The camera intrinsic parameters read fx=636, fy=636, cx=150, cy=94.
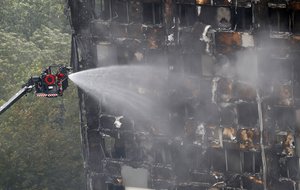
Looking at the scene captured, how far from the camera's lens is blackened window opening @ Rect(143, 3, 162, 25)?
22.0 metres

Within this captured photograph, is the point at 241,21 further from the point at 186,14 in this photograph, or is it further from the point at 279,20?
the point at 186,14

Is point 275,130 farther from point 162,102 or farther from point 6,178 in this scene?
point 6,178

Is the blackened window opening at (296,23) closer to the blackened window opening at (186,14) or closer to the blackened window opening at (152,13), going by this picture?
the blackened window opening at (186,14)

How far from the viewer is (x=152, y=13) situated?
22.1m

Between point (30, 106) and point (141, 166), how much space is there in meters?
15.3

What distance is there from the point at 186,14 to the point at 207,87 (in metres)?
2.63

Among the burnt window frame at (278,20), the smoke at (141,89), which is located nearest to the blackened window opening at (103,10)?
the smoke at (141,89)

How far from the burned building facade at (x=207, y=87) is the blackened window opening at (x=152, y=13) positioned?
1.4 inches

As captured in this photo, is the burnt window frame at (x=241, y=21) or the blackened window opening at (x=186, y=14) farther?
the blackened window opening at (x=186, y=14)

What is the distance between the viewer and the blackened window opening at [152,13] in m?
22.0

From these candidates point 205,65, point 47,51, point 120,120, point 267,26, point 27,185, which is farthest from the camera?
point 47,51

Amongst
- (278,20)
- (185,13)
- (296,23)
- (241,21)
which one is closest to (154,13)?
(185,13)

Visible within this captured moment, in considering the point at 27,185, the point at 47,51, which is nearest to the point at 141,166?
the point at 27,185

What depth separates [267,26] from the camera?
2047 cm
